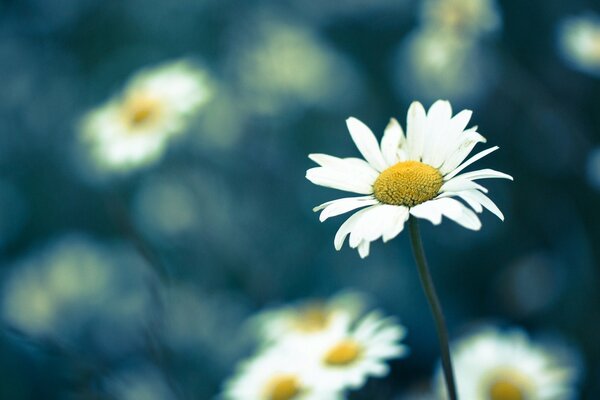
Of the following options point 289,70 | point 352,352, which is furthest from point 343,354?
point 289,70

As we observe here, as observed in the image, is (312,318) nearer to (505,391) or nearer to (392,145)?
(505,391)

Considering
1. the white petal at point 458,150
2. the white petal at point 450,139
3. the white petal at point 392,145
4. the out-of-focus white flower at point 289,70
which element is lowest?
the white petal at point 458,150

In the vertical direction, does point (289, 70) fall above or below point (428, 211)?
above

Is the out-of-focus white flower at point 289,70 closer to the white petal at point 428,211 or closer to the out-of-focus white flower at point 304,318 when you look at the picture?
the out-of-focus white flower at point 304,318

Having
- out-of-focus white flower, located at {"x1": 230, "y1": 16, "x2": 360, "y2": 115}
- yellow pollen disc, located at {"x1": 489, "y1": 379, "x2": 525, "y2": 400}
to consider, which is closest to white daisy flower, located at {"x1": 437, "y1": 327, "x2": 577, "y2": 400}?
yellow pollen disc, located at {"x1": 489, "y1": 379, "x2": 525, "y2": 400}

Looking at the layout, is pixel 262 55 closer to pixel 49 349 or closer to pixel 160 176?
pixel 160 176

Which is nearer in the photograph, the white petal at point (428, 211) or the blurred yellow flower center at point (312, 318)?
the white petal at point (428, 211)

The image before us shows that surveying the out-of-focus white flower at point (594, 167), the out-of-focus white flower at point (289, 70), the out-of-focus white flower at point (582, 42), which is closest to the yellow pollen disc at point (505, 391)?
the out-of-focus white flower at point (594, 167)
